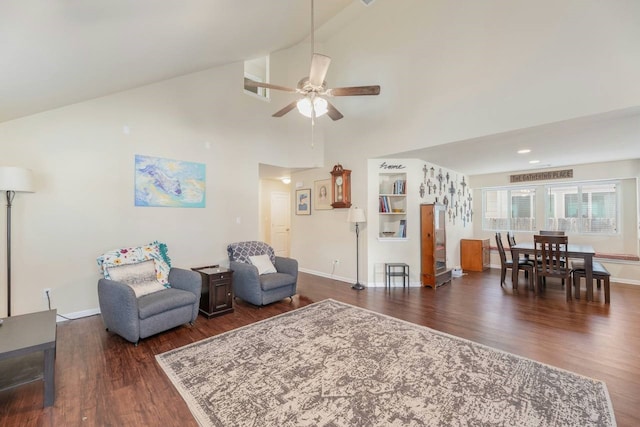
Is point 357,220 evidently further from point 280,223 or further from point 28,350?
point 28,350

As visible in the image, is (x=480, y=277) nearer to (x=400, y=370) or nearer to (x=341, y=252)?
(x=341, y=252)

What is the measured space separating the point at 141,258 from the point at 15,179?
4.61 ft

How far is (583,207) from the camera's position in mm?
5957

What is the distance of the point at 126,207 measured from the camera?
3.71 metres

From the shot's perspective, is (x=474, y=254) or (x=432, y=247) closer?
(x=432, y=247)

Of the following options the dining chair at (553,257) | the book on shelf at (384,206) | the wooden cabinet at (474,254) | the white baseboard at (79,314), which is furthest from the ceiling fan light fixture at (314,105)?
the wooden cabinet at (474,254)

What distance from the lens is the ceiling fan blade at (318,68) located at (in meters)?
2.56

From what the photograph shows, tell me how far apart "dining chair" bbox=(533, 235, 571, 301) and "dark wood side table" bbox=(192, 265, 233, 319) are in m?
4.82

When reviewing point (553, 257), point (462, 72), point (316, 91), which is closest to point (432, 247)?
point (553, 257)

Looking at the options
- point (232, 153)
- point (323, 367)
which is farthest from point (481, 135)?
point (232, 153)

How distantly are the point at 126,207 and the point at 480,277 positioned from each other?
6627 mm

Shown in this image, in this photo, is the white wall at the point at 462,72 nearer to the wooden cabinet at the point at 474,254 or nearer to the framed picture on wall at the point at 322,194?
the framed picture on wall at the point at 322,194

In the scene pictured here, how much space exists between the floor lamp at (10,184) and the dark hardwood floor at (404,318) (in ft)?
2.89

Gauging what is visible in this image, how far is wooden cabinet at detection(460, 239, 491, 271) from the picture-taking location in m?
6.45
